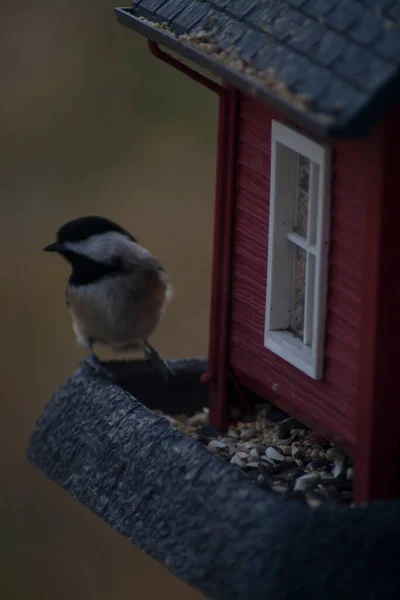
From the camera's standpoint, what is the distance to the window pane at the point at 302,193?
3.31 metres

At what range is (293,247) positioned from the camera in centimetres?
338

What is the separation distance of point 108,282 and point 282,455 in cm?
98

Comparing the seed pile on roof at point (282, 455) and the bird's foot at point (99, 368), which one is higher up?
the bird's foot at point (99, 368)

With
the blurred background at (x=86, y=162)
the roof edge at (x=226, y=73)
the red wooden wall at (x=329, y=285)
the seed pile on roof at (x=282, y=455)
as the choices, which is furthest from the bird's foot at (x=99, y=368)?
the blurred background at (x=86, y=162)

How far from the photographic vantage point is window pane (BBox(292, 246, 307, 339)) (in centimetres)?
338

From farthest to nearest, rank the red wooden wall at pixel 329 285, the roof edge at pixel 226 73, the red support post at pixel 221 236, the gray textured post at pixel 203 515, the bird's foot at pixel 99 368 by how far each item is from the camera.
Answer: the bird's foot at pixel 99 368 < the red support post at pixel 221 236 < the red wooden wall at pixel 329 285 < the gray textured post at pixel 203 515 < the roof edge at pixel 226 73

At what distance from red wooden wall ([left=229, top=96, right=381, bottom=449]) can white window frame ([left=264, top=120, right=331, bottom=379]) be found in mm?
24

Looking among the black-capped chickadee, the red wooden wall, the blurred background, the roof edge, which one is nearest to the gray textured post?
the red wooden wall

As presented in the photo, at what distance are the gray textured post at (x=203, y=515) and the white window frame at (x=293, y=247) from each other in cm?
37

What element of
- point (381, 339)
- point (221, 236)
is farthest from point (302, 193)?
point (381, 339)

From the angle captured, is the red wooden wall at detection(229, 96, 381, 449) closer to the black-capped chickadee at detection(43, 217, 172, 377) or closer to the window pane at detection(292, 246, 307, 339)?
the window pane at detection(292, 246, 307, 339)

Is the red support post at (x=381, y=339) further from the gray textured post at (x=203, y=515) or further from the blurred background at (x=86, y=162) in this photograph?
the blurred background at (x=86, y=162)

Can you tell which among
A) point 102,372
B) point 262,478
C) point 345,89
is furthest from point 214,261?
point 345,89

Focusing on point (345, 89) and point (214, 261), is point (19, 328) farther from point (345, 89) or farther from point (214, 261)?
point (345, 89)
